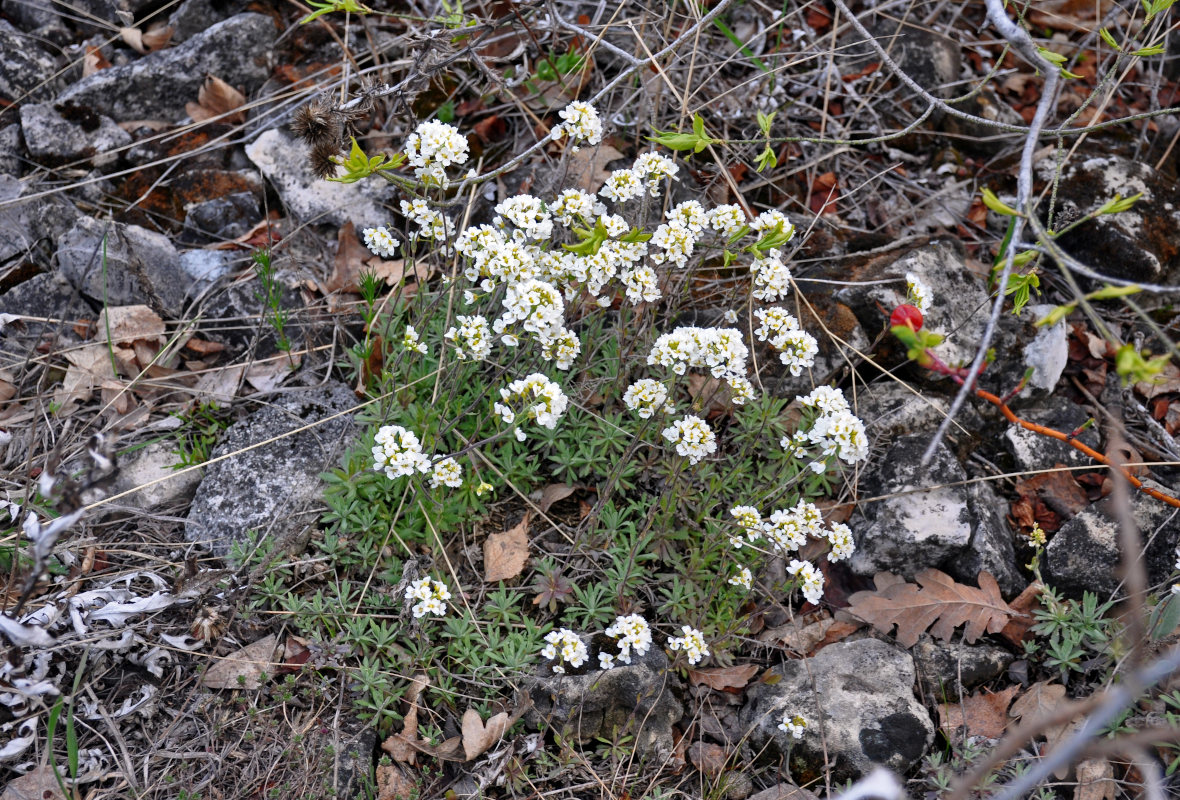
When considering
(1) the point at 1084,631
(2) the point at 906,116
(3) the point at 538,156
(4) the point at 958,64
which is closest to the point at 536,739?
(1) the point at 1084,631

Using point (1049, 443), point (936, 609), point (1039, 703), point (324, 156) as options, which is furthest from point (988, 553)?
point (324, 156)

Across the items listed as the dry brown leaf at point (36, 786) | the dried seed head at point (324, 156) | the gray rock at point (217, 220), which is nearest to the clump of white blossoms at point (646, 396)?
the dried seed head at point (324, 156)

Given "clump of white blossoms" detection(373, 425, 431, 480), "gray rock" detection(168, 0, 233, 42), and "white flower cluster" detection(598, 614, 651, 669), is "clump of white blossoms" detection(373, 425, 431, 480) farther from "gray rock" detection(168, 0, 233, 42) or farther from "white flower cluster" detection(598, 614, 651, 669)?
"gray rock" detection(168, 0, 233, 42)

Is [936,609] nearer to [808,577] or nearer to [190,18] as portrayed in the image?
[808,577]

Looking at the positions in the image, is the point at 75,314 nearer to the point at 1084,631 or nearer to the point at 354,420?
the point at 354,420

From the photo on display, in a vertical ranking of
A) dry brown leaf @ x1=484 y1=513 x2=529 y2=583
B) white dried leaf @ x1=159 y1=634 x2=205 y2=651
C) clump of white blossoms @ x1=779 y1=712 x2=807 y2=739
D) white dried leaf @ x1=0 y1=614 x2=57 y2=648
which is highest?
white dried leaf @ x1=0 y1=614 x2=57 y2=648

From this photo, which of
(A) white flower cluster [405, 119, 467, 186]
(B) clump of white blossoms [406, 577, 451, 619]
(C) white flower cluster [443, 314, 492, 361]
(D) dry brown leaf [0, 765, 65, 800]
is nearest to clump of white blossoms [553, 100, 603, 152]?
(A) white flower cluster [405, 119, 467, 186]
